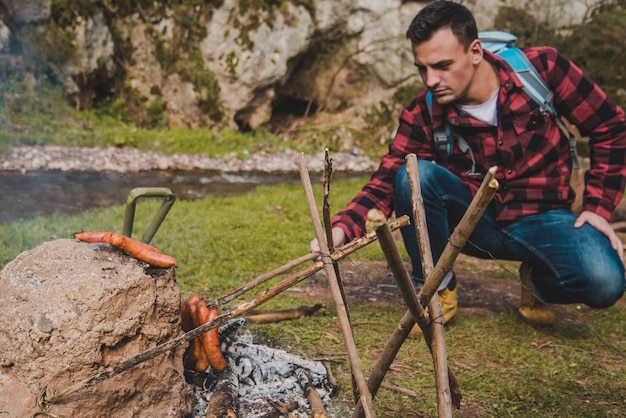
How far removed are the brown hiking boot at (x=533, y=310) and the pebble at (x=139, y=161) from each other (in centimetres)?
510

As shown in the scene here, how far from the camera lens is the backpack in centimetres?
366

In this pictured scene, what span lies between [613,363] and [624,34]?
11.1 metres

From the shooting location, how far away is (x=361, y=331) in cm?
382

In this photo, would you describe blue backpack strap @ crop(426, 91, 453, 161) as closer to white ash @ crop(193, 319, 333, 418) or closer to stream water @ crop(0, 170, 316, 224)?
white ash @ crop(193, 319, 333, 418)

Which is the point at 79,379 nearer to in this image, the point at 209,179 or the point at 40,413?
the point at 40,413

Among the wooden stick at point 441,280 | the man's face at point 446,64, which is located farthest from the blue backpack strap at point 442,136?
the wooden stick at point 441,280

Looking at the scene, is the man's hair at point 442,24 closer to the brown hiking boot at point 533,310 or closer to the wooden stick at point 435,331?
the wooden stick at point 435,331

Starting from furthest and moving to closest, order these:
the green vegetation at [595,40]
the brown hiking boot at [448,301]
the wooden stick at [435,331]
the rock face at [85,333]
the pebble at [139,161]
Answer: the green vegetation at [595,40] < the pebble at [139,161] < the brown hiking boot at [448,301] < the rock face at [85,333] < the wooden stick at [435,331]

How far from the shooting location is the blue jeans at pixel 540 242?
138 inches

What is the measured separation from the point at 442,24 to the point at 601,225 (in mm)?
1511

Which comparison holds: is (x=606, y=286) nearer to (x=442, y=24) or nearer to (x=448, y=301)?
(x=448, y=301)

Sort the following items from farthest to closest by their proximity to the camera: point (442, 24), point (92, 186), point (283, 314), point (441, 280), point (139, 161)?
1. point (139, 161)
2. point (92, 186)
3. point (283, 314)
4. point (442, 24)
5. point (441, 280)

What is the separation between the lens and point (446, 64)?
3477 mm

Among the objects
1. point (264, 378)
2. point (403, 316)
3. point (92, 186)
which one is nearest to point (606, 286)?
point (403, 316)
